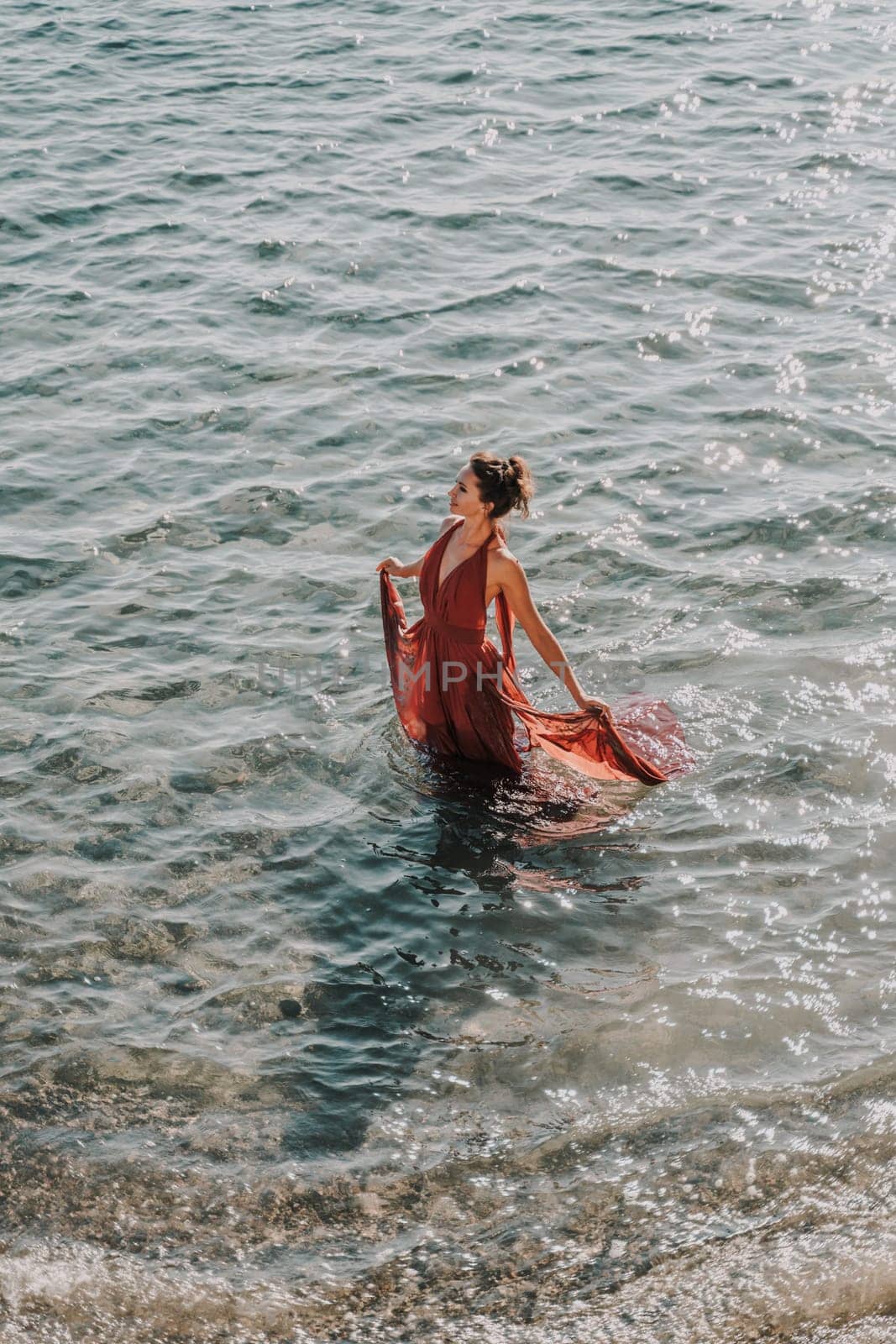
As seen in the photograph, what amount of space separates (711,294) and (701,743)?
7.22m

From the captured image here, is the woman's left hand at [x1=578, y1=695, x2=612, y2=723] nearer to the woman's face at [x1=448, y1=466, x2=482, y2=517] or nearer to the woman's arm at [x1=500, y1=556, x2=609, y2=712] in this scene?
the woman's arm at [x1=500, y1=556, x2=609, y2=712]

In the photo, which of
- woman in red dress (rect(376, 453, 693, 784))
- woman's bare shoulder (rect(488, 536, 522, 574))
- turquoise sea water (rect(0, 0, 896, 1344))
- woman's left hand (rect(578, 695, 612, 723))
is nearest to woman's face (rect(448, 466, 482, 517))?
woman in red dress (rect(376, 453, 693, 784))

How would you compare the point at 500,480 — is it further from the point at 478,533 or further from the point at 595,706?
the point at 595,706

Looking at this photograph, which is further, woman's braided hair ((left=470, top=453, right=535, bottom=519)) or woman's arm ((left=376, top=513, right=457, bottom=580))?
woman's arm ((left=376, top=513, right=457, bottom=580))

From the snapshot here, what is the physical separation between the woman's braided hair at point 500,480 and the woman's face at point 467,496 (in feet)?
0.09

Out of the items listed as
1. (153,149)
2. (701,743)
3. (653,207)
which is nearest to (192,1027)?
(701,743)

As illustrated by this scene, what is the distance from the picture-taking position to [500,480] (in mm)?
7402

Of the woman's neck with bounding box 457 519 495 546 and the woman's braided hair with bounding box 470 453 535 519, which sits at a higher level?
the woman's braided hair with bounding box 470 453 535 519

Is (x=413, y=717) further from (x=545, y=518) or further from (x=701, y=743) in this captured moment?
(x=545, y=518)

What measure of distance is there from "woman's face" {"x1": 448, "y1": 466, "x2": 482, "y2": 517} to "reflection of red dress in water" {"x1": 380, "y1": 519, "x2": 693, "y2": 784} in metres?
0.23

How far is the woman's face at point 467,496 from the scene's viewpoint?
743cm

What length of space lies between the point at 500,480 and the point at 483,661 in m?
1.15

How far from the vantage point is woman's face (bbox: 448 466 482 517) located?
24.4 ft

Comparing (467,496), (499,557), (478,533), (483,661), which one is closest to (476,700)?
(483,661)
